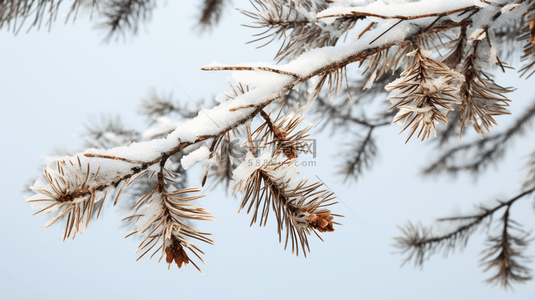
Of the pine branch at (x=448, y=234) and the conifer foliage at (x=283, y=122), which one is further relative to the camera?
the pine branch at (x=448, y=234)

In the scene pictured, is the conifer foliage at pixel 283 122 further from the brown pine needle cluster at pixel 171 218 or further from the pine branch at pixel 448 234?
the pine branch at pixel 448 234

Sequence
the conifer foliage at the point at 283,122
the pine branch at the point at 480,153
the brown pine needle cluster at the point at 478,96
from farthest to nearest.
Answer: the pine branch at the point at 480,153
the brown pine needle cluster at the point at 478,96
the conifer foliage at the point at 283,122


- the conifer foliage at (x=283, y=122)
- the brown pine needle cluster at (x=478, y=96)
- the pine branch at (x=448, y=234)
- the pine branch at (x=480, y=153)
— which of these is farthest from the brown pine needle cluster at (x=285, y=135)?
the pine branch at (x=480, y=153)

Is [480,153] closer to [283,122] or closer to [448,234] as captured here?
[448,234]

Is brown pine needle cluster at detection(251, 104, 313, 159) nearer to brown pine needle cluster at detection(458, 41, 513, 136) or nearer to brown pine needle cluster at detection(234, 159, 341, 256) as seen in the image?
brown pine needle cluster at detection(234, 159, 341, 256)

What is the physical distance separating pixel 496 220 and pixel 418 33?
0.69 meters

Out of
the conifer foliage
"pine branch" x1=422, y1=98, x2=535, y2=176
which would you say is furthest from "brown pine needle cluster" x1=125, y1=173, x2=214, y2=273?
"pine branch" x1=422, y1=98, x2=535, y2=176

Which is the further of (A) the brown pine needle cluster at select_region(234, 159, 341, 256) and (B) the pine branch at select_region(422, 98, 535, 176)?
(B) the pine branch at select_region(422, 98, 535, 176)

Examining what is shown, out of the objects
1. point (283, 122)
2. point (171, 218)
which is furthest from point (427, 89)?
point (171, 218)

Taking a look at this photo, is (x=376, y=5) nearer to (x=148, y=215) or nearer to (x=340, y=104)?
(x=148, y=215)

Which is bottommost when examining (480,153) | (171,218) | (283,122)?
(171,218)

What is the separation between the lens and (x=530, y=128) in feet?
3.06

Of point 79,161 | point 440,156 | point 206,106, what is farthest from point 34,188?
point 440,156

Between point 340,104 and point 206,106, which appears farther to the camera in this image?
point 340,104
